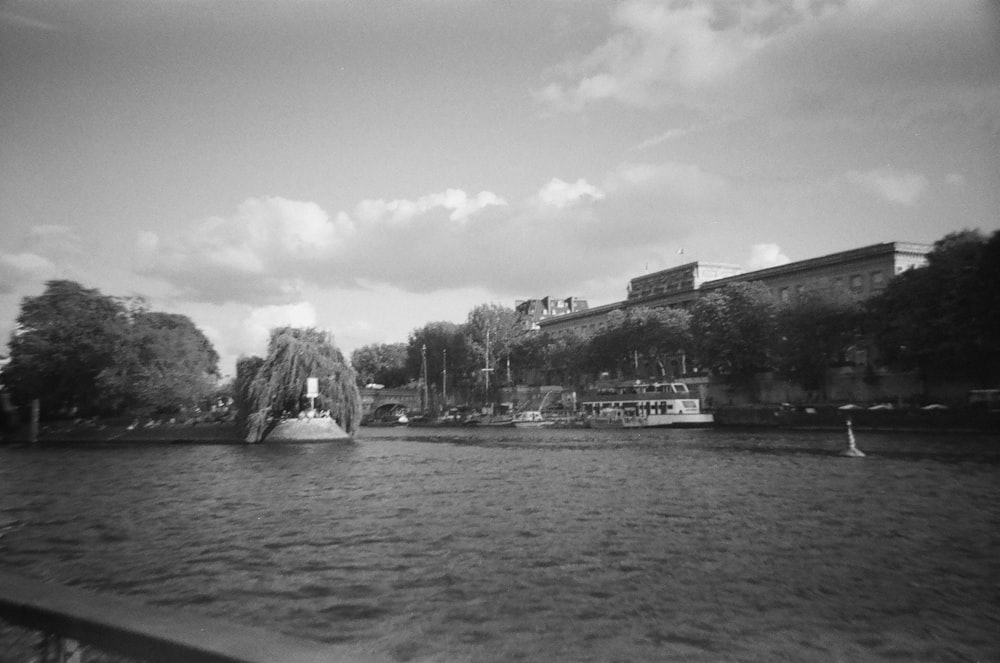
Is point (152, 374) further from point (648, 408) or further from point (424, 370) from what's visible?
point (424, 370)

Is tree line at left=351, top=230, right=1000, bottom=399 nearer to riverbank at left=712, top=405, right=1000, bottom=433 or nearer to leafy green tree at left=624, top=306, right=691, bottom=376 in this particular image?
leafy green tree at left=624, top=306, right=691, bottom=376

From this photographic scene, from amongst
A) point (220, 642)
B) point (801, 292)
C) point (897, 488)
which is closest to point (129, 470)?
point (897, 488)

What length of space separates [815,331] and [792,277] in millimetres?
22076

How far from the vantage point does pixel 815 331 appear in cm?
7438

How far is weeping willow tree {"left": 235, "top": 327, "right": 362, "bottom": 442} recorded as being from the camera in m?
64.6

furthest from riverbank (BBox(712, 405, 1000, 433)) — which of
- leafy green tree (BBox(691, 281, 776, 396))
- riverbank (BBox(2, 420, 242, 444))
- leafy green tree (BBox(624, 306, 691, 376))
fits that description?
riverbank (BBox(2, 420, 242, 444))

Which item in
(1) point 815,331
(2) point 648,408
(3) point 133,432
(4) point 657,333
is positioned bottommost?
(3) point 133,432

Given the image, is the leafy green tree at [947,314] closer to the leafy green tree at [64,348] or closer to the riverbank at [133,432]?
the riverbank at [133,432]

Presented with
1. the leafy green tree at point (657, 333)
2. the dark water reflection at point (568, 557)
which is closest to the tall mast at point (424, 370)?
the leafy green tree at point (657, 333)

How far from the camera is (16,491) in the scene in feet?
105

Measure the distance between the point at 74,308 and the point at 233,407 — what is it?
2344cm

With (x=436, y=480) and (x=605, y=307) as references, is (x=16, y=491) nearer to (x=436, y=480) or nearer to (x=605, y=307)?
(x=436, y=480)

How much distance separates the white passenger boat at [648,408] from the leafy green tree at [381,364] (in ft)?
268

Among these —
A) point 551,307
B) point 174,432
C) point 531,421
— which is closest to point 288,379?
point 174,432
